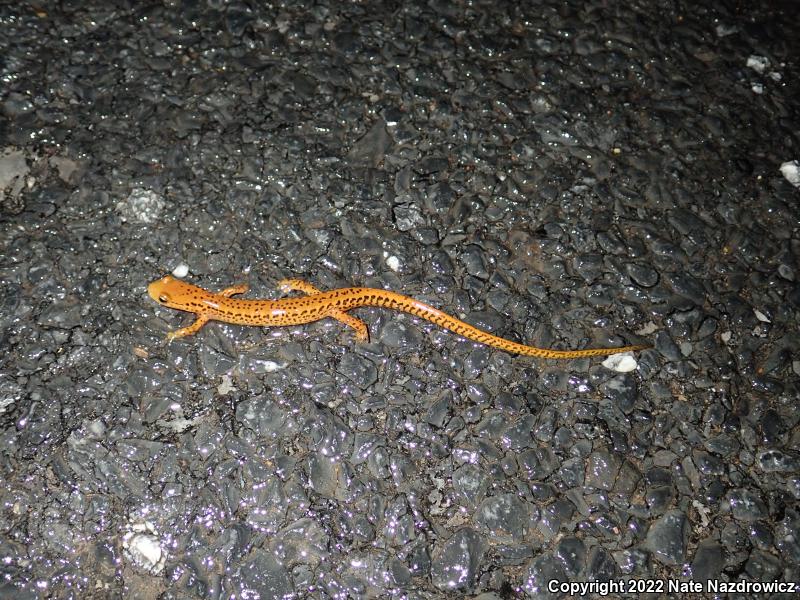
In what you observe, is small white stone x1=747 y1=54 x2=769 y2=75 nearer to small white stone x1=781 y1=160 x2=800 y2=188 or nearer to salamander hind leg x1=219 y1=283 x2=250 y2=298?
small white stone x1=781 y1=160 x2=800 y2=188

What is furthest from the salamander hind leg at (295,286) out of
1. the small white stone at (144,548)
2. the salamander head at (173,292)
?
the small white stone at (144,548)

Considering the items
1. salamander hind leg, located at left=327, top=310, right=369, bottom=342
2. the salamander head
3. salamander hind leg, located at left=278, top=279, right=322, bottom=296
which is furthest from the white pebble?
salamander hind leg, located at left=327, top=310, right=369, bottom=342

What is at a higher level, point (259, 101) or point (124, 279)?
point (259, 101)

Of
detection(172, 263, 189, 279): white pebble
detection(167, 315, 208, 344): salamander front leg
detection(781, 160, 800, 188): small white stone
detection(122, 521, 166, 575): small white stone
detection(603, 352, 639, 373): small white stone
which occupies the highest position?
detection(781, 160, 800, 188): small white stone

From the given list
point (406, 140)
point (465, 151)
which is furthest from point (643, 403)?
point (406, 140)

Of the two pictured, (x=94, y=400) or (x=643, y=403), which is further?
(x=643, y=403)

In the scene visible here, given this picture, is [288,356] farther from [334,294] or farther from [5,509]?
[5,509]

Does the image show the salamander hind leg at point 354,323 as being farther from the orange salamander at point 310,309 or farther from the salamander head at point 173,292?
the salamander head at point 173,292

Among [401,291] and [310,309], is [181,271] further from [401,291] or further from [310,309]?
[401,291]
